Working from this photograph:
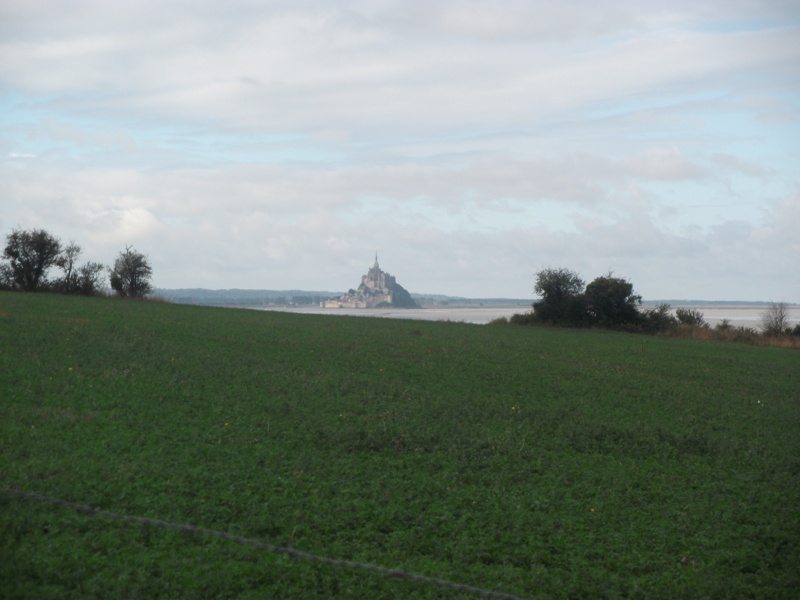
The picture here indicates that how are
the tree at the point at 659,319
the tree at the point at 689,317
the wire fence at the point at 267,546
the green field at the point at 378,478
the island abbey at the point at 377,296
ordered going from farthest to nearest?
the island abbey at the point at 377,296, the tree at the point at 689,317, the tree at the point at 659,319, the green field at the point at 378,478, the wire fence at the point at 267,546

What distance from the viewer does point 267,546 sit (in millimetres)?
6586

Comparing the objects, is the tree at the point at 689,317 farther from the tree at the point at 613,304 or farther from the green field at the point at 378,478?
the green field at the point at 378,478

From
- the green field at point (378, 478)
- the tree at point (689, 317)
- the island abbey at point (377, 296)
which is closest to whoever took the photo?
the green field at point (378, 478)

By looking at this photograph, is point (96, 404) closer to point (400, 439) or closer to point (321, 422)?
point (321, 422)

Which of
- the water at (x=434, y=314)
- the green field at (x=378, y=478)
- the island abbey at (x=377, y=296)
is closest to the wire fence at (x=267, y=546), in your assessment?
the green field at (x=378, y=478)

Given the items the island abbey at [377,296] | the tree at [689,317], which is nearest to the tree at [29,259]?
the tree at [689,317]

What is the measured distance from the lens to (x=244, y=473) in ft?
28.2

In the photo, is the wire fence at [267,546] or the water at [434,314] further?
the water at [434,314]

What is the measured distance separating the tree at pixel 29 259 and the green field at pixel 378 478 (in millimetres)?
30094

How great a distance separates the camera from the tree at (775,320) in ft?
155

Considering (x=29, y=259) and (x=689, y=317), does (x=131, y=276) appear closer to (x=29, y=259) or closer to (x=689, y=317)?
(x=29, y=259)

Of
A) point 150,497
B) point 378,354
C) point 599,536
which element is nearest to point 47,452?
point 150,497

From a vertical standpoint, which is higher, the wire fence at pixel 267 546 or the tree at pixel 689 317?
the tree at pixel 689 317

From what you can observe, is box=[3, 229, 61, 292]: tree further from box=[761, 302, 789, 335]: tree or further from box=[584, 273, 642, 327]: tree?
box=[761, 302, 789, 335]: tree
